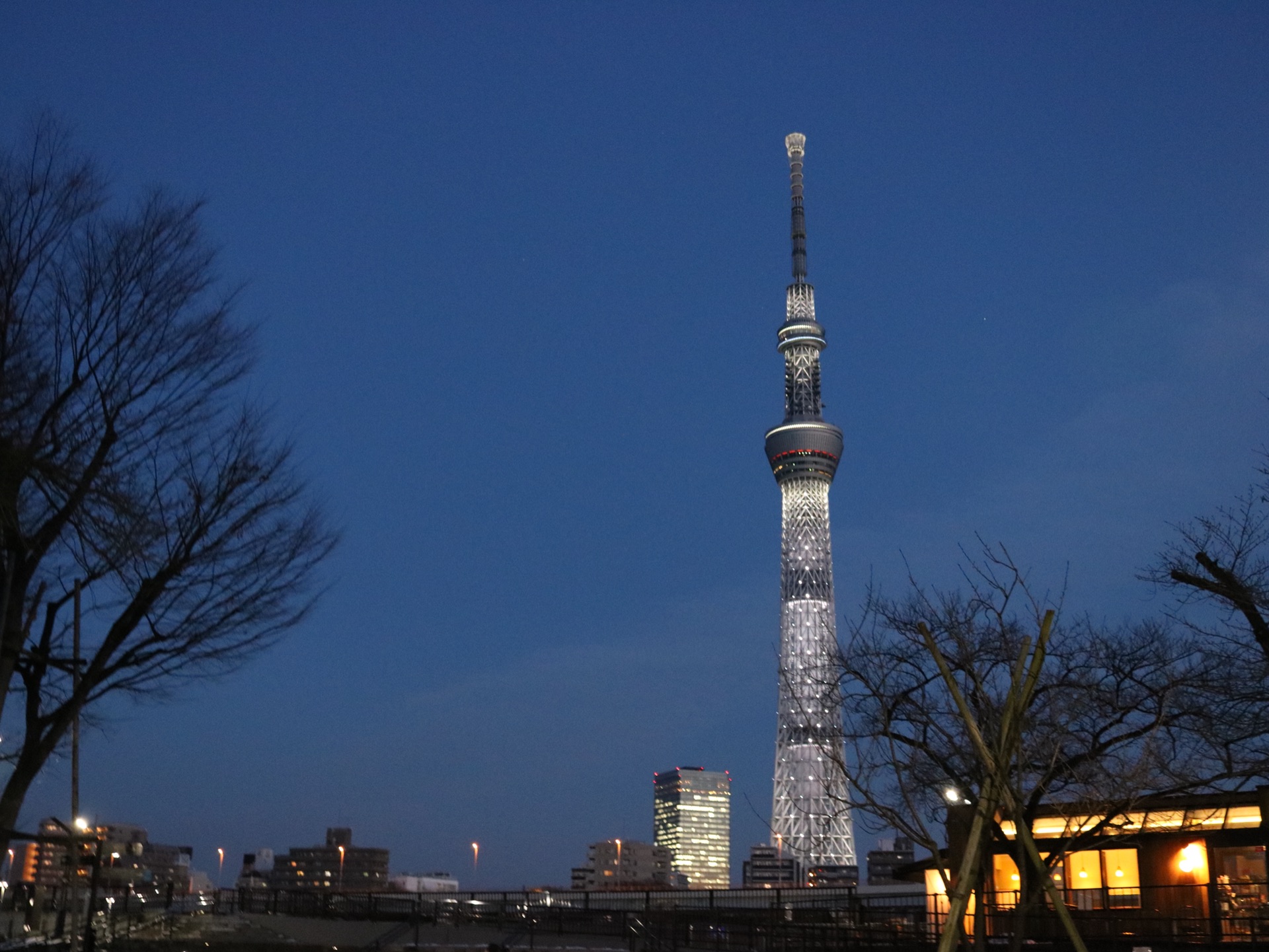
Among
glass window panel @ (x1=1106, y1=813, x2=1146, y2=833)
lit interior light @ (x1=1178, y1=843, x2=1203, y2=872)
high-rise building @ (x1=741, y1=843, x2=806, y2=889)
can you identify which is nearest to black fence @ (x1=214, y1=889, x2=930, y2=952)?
glass window panel @ (x1=1106, y1=813, x2=1146, y2=833)

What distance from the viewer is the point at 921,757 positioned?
2527 centimetres

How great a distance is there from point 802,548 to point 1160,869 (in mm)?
110724

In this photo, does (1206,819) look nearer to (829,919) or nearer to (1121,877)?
(1121,877)

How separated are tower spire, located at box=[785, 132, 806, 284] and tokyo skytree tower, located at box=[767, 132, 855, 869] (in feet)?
0.37

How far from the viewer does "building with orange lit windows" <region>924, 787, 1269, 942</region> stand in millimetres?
20938

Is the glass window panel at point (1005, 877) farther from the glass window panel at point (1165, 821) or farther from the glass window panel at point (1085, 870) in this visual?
the glass window panel at point (1165, 821)

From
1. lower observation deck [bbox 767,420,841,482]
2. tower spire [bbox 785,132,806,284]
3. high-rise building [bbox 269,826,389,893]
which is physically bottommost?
high-rise building [bbox 269,826,389,893]

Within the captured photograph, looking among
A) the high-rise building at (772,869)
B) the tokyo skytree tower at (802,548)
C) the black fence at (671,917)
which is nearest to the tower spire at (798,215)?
the tokyo skytree tower at (802,548)

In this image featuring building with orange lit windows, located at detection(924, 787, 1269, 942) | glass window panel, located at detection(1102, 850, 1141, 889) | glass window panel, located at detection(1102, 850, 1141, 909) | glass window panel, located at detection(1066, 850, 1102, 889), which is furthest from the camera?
glass window panel, located at detection(1066, 850, 1102, 889)

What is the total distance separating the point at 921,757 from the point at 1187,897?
18.1 feet

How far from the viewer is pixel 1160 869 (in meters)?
Result: 24.3

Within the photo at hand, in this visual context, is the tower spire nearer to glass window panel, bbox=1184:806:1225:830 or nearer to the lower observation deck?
the lower observation deck

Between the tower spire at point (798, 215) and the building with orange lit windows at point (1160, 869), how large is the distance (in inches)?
4767

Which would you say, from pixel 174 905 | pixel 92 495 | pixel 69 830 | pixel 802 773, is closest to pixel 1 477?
pixel 92 495
